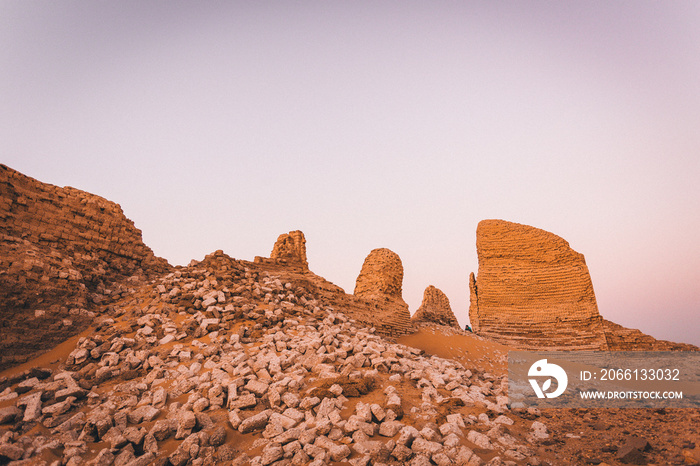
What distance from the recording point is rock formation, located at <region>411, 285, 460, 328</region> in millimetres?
18812

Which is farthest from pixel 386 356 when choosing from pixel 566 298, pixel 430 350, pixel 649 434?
pixel 566 298

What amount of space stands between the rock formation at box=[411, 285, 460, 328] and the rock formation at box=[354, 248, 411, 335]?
17.1 ft

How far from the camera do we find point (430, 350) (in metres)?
12.1

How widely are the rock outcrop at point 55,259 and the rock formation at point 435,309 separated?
1403 centimetres

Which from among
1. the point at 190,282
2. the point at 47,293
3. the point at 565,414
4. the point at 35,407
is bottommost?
the point at 35,407

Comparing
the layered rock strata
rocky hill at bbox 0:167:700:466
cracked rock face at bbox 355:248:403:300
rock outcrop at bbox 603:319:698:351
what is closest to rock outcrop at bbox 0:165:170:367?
rocky hill at bbox 0:167:700:466

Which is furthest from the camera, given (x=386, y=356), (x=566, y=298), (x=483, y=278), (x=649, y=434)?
(x=483, y=278)

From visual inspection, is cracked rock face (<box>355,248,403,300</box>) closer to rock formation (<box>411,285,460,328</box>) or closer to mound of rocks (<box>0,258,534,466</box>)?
rock formation (<box>411,285,460,328</box>)

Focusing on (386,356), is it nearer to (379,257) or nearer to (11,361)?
(11,361)

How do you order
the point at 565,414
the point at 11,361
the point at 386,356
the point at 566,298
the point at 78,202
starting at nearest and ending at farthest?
1. the point at 565,414
2. the point at 11,361
3. the point at 386,356
4. the point at 78,202
5. the point at 566,298

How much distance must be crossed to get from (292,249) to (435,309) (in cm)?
1108

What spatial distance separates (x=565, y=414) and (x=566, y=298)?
37.3 feet
